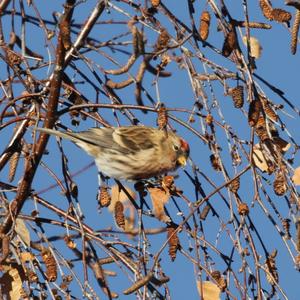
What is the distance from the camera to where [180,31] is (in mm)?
3676

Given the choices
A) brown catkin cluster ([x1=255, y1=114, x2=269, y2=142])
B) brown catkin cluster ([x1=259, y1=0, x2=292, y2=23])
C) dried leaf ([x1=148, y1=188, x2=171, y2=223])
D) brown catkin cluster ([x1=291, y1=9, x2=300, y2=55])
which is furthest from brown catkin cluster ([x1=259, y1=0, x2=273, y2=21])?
dried leaf ([x1=148, y1=188, x2=171, y2=223])

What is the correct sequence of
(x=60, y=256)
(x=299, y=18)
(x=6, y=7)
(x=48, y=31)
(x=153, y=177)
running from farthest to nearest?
(x=153, y=177)
(x=6, y=7)
(x=48, y=31)
(x=60, y=256)
(x=299, y=18)

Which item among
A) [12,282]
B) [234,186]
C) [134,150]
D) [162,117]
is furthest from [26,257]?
[134,150]

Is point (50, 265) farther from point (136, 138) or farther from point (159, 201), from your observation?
point (136, 138)

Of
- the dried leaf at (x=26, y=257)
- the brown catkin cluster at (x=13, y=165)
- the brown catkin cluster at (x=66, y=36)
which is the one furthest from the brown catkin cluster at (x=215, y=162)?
the brown catkin cluster at (x=13, y=165)

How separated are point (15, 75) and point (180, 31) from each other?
76 cm

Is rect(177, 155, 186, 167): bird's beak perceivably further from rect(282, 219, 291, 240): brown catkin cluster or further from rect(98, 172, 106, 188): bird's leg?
rect(282, 219, 291, 240): brown catkin cluster

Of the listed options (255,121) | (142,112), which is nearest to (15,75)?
(142,112)

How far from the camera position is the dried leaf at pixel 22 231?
11.8 feet

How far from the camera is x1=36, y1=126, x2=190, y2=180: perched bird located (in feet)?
15.2

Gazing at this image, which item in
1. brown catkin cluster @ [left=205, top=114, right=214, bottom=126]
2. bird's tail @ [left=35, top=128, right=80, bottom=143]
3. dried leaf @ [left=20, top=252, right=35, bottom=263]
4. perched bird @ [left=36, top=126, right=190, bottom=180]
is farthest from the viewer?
perched bird @ [left=36, top=126, right=190, bottom=180]

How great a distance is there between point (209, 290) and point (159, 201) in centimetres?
58

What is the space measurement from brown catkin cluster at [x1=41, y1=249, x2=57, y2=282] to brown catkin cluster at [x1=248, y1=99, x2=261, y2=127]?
99 centimetres

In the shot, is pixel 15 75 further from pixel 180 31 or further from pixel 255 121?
pixel 255 121
